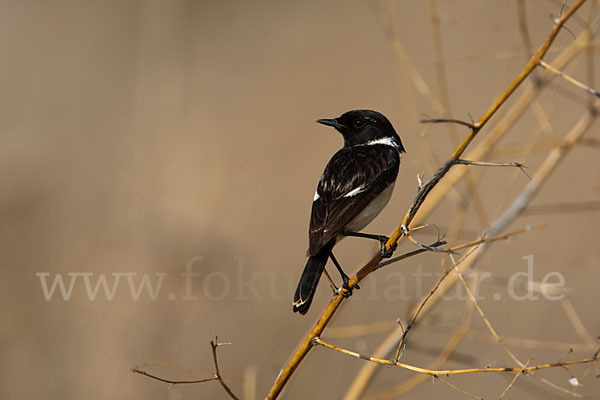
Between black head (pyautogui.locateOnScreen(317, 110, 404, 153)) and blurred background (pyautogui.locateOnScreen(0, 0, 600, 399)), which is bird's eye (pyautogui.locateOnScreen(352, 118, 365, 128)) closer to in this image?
black head (pyautogui.locateOnScreen(317, 110, 404, 153))

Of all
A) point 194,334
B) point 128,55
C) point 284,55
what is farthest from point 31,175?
point 128,55

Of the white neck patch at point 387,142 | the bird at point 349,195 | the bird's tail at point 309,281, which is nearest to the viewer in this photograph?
the bird's tail at point 309,281

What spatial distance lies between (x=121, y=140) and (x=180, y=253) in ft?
9.48

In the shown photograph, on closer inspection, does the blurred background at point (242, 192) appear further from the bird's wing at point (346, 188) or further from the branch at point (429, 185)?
the branch at point (429, 185)

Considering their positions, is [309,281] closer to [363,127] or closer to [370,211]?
[370,211]

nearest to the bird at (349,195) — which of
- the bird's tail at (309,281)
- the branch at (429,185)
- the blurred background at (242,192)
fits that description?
the bird's tail at (309,281)

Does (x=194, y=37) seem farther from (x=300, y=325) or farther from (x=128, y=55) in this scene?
(x=300, y=325)

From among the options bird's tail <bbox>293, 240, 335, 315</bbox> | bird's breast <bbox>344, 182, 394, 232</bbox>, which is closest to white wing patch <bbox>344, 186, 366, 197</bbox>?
bird's breast <bbox>344, 182, 394, 232</bbox>

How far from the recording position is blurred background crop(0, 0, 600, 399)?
3.78 meters

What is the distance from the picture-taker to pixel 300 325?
225 inches

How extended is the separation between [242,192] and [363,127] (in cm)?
216

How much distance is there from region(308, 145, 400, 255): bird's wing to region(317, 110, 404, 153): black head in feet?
0.72

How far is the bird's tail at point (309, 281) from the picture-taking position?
2881 mm

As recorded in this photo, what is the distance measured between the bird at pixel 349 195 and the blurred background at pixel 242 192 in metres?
0.23
